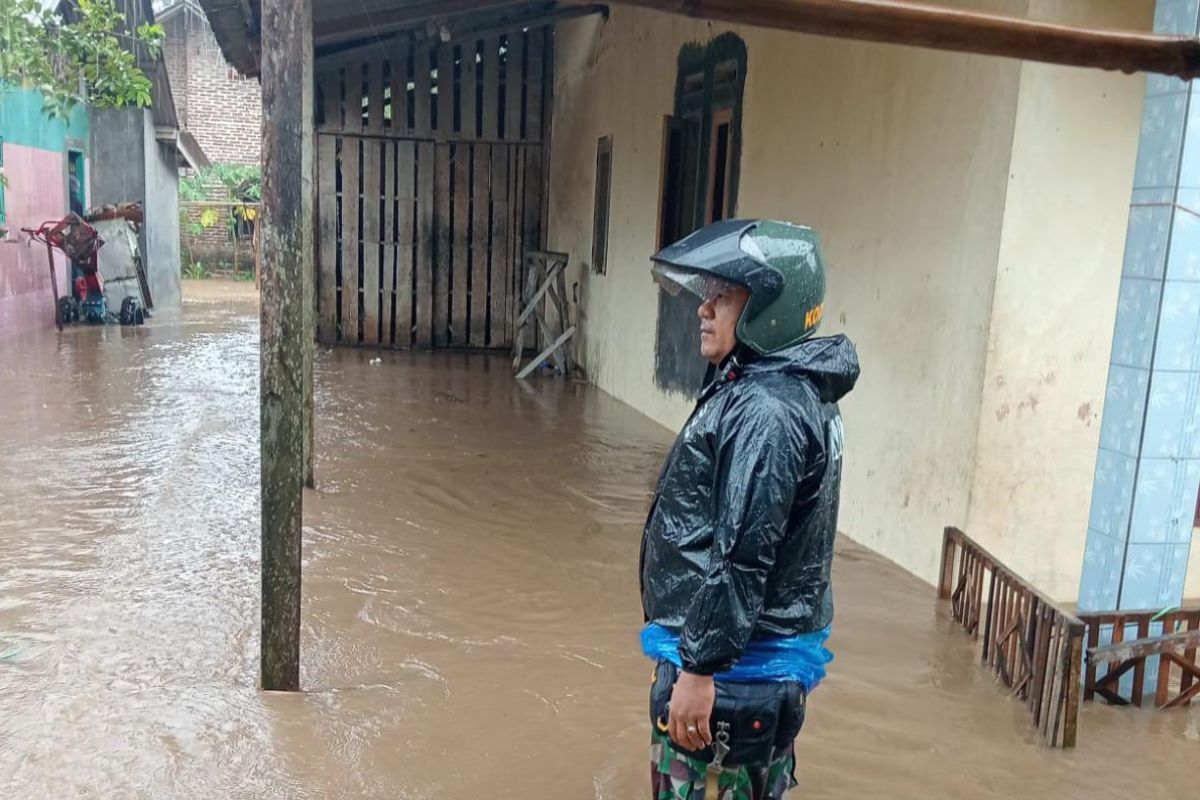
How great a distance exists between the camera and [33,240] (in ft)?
39.8

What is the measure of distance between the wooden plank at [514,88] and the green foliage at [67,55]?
4072 millimetres

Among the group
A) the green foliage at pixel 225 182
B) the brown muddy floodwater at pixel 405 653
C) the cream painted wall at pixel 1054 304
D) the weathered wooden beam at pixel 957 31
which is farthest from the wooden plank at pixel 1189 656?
the green foliage at pixel 225 182

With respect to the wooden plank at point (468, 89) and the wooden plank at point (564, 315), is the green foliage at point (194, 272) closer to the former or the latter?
the wooden plank at point (468, 89)

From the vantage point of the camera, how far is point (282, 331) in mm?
3186

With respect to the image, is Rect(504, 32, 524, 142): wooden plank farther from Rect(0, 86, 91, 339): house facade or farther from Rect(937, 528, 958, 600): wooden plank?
Rect(937, 528, 958, 600): wooden plank

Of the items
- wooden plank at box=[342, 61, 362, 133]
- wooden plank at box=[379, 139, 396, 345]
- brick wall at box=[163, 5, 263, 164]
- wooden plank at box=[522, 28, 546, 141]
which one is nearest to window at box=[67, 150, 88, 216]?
wooden plank at box=[342, 61, 362, 133]

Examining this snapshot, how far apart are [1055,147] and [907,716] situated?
94.2 inches

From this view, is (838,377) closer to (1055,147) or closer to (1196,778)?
(1196,778)

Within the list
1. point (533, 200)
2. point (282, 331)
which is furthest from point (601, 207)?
point (282, 331)

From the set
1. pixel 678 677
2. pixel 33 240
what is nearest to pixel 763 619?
pixel 678 677

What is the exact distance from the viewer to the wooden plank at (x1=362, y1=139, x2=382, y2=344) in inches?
475

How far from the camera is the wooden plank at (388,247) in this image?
39.8 feet

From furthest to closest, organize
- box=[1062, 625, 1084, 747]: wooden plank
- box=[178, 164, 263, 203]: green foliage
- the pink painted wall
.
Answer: box=[178, 164, 263, 203]: green foliage → the pink painted wall → box=[1062, 625, 1084, 747]: wooden plank

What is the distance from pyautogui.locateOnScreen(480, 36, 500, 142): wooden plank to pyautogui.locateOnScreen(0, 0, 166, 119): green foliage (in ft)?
12.5
